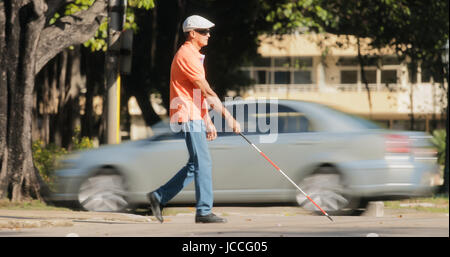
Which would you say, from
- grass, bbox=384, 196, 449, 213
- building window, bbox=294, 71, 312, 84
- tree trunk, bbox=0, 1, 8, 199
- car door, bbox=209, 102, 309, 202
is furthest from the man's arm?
building window, bbox=294, 71, 312, 84

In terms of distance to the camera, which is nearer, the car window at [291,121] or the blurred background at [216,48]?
the car window at [291,121]

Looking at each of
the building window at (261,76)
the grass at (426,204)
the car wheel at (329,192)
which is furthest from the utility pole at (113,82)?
the building window at (261,76)

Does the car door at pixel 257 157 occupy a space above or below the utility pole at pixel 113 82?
below

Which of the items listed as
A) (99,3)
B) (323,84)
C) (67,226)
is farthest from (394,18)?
(323,84)

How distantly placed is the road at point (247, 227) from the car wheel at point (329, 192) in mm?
243

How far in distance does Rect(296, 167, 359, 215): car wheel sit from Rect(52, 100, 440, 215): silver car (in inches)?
0.5

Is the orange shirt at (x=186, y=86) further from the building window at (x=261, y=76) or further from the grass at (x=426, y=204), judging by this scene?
the building window at (x=261, y=76)

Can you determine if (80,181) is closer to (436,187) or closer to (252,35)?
(436,187)

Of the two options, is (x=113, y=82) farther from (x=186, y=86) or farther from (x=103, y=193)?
(x=186, y=86)

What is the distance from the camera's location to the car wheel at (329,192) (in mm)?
11062

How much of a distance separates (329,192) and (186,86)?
10.4 feet

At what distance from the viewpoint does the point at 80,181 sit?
39.3 ft

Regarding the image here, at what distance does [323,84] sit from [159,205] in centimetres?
5429

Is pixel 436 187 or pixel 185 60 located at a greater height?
pixel 185 60
